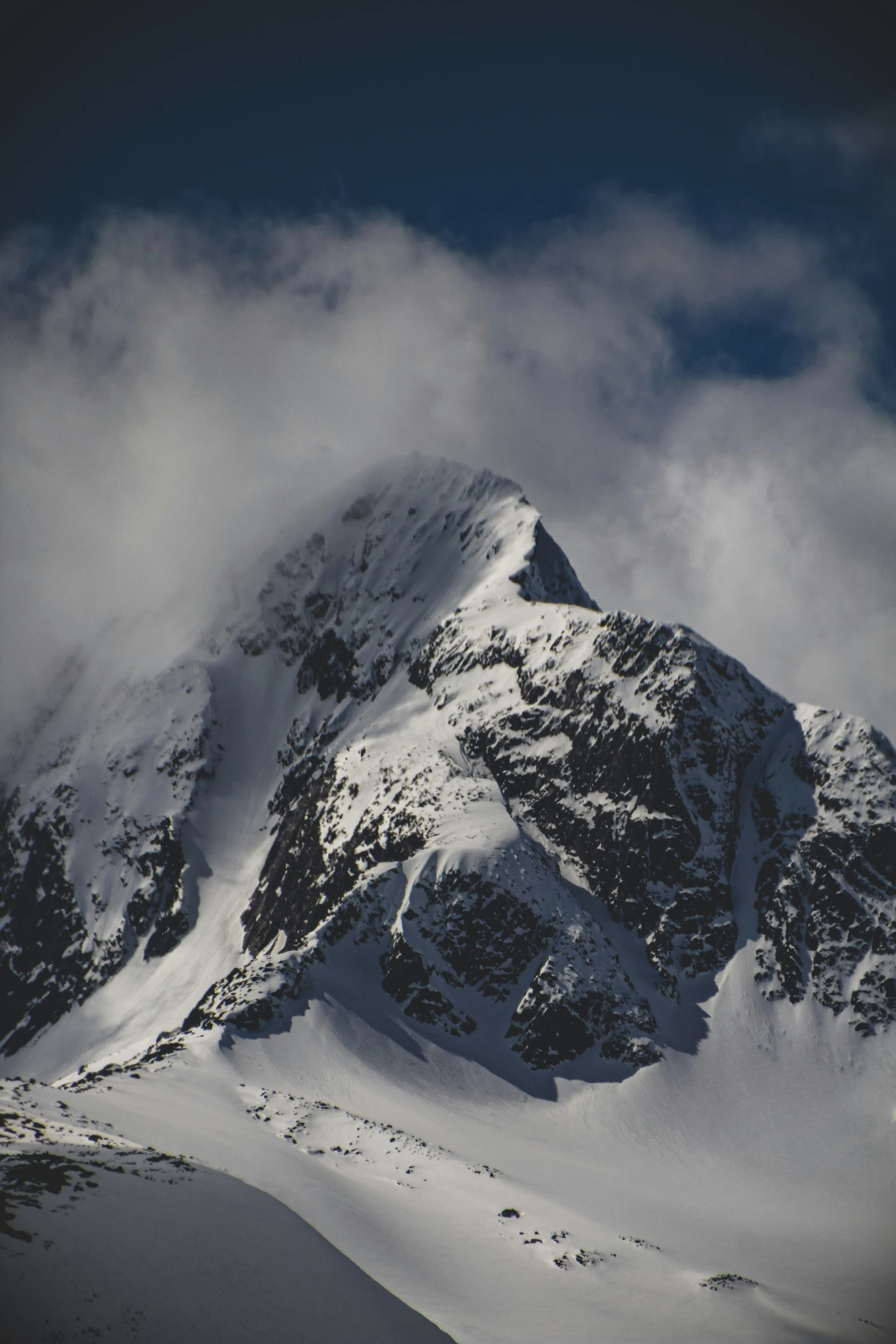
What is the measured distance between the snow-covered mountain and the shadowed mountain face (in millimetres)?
378

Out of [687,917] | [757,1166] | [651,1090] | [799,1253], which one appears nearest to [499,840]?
[687,917]

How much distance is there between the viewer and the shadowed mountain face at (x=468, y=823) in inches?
3546

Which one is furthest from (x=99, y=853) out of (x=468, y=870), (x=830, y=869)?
(x=830, y=869)

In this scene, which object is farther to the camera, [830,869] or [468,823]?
[468,823]

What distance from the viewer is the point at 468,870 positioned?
94.1 meters

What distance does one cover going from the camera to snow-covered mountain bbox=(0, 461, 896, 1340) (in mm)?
82438

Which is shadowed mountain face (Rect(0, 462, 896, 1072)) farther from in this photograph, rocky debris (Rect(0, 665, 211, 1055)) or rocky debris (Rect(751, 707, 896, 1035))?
rocky debris (Rect(0, 665, 211, 1055))

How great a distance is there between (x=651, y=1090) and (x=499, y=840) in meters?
30.0

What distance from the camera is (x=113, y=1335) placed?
929 inches

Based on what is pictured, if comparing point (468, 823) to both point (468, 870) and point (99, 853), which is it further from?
point (99, 853)

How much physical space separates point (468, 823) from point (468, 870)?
865 centimetres

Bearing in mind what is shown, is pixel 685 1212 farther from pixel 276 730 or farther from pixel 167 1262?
pixel 276 730

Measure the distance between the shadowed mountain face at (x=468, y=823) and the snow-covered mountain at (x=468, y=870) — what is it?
38 cm

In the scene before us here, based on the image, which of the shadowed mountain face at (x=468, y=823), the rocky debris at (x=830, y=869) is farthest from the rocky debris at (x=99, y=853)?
the rocky debris at (x=830, y=869)
